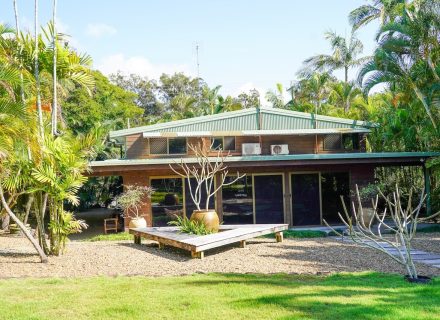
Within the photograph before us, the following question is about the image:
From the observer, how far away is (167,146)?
19328 millimetres

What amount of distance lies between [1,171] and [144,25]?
741 centimetres

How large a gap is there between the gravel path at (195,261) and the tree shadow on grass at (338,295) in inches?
40.4

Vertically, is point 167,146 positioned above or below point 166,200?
above

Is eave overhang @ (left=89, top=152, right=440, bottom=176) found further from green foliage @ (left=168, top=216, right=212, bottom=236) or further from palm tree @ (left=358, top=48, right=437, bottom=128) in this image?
green foliage @ (left=168, top=216, right=212, bottom=236)

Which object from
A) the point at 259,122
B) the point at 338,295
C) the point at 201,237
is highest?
the point at 259,122

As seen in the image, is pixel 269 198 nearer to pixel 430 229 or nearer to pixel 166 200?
pixel 166 200

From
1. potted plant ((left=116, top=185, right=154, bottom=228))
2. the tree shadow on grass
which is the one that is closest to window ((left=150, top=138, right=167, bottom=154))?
potted plant ((left=116, top=185, right=154, bottom=228))

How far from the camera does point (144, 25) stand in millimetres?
15398

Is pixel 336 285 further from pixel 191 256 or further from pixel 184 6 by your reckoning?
pixel 184 6

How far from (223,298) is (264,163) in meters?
10.5

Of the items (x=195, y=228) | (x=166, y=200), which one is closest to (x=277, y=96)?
(x=166, y=200)

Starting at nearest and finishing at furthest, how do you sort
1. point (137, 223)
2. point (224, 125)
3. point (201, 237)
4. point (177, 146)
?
point (201, 237) → point (137, 223) → point (177, 146) → point (224, 125)

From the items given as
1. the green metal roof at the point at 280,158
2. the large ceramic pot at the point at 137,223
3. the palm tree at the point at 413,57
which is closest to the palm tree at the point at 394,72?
the palm tree at the point at 413,57

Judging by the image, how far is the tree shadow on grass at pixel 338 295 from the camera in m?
5.70
